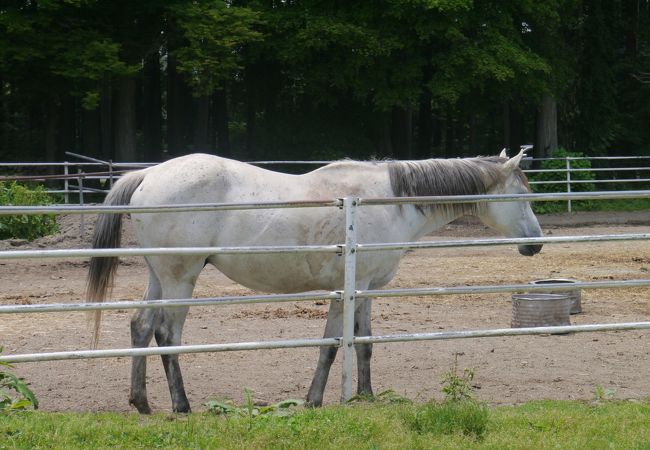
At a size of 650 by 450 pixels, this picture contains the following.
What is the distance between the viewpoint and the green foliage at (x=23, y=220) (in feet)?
51.8

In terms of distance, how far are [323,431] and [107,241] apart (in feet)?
8.27

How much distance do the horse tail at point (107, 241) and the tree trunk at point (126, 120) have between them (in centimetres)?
1708

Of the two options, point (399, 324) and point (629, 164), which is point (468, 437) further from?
point (629, 164)

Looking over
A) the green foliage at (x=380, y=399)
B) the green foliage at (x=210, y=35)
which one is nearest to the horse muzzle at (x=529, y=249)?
the green foliage at (x=380, y=399)

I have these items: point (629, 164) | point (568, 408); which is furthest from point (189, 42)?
point (568, 408)

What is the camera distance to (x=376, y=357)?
25.9 ft

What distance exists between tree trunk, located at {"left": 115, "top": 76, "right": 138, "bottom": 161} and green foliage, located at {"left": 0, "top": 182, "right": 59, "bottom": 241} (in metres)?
6.28

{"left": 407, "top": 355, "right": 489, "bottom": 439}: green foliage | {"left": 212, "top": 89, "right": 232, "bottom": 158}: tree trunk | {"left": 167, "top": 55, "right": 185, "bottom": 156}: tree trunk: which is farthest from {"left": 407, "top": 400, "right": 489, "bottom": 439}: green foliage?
{"left": 212, "top": 89, "right": 232, "bottom": 158}: tree trunk

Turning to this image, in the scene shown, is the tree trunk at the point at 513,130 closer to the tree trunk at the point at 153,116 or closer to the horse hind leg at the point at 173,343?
the tree trunk at the point at 153,116

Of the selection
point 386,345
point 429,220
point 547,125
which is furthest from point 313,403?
point 547,125

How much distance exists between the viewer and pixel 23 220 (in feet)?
51.9

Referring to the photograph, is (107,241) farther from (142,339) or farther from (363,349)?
(363,349)

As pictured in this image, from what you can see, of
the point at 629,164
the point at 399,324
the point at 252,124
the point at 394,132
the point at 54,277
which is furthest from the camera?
the point at 252,124

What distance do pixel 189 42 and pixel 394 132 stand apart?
6.94m
